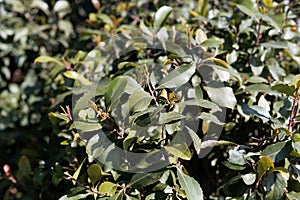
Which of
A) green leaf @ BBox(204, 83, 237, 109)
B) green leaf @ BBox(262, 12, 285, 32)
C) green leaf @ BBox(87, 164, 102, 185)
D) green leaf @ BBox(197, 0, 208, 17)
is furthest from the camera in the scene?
green leaf @ BBox(197, 0, 208, 17)

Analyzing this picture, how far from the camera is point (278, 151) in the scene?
1.52 meters

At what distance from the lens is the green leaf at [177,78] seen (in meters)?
1.50

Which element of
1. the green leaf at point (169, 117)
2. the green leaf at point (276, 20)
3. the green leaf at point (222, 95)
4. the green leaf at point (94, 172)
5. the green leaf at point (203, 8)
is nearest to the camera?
the green leaf at point (169, 117)

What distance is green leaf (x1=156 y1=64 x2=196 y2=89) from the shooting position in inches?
59.0

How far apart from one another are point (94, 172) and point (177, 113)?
334 millimetres

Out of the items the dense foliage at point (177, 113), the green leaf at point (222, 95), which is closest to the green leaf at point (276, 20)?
the dense foliage at point (177, 113)

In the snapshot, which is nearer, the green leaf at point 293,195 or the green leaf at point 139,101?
the green leaf at point 139,101

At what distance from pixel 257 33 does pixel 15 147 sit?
2.01m

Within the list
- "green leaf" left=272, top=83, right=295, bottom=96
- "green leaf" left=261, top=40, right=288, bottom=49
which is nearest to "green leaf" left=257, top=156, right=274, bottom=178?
"green leaf" left=272, top=83, right=295, bottom=96

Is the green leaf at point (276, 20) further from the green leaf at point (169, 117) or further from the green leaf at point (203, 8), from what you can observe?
the green leaf at point (169, 117)

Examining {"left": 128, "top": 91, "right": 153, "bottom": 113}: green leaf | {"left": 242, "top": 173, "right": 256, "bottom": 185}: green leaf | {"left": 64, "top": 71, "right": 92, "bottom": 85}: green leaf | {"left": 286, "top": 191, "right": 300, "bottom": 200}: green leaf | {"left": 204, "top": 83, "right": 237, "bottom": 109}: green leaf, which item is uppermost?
{"left": 128, "top": 91, "right": 153, "bottom": 113}: green leaf

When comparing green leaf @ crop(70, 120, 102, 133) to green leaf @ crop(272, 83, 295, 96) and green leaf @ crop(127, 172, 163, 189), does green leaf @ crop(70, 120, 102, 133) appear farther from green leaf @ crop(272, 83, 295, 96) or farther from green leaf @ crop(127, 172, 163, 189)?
green leaf @ crop(272, 83, 295, 96)

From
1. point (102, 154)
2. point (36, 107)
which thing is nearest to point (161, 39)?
point (102, 154)

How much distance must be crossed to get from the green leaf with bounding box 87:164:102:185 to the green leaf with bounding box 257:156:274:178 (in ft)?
1.66
